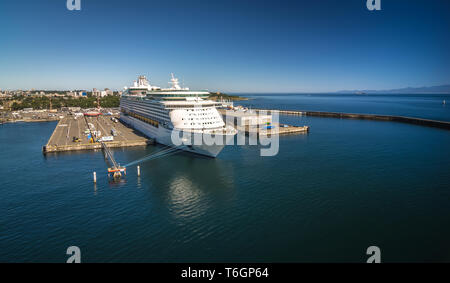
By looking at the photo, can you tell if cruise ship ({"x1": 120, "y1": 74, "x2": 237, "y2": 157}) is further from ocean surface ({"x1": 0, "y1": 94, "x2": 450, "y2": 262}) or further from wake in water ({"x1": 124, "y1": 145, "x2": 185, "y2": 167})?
ocean surface ({"x1": 0, "y1": 94, "x2": 450, "y2": 262})

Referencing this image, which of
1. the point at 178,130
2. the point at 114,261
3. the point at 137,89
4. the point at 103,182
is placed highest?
the point at 137,89

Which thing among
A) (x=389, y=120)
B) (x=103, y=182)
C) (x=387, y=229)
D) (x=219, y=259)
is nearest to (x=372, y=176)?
(x=387, y=229)

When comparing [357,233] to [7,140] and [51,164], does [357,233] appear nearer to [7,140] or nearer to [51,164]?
[51,164]

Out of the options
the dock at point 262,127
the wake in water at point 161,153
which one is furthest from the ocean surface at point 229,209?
the dock at point 262,127

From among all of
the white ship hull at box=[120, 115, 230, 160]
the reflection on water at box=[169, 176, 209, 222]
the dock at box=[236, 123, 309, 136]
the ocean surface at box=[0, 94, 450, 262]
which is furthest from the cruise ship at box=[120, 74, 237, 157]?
the dock at box=[236, 123, 309, 136]

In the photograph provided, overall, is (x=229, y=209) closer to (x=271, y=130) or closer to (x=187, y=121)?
(x=187, y=121)

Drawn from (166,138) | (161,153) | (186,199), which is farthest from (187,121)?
(186,199)
